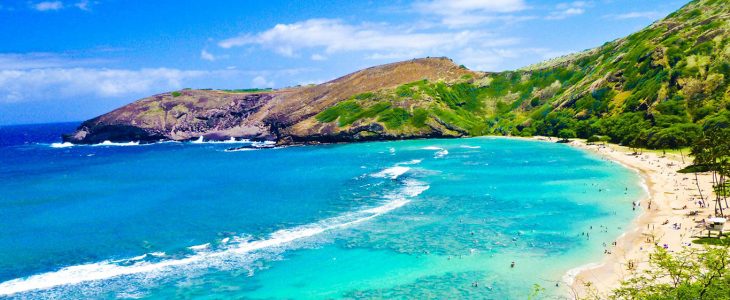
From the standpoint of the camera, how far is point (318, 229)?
6488 cm

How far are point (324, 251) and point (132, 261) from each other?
68.3 ft

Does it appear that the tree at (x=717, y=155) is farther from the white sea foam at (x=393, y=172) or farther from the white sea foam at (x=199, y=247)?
the white sea foam at (x=199, y=247)

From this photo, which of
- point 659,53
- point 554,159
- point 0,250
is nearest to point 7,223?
point 0,250

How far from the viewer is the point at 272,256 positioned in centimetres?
5462

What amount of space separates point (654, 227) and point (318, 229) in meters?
40.8

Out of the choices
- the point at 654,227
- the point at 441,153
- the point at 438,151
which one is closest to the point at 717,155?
the point at 654,227

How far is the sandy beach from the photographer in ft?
149

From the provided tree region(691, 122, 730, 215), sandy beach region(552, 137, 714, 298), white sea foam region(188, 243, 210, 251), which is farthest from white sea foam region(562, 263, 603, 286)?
white sea foam region(188, 243, 210, 251)

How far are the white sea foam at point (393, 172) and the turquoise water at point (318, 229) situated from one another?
0.44 meters

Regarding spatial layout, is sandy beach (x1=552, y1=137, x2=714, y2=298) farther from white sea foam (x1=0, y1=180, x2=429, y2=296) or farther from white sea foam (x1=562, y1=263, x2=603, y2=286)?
white sea foam (x1=0, y1=180, x2=429, y2=296)

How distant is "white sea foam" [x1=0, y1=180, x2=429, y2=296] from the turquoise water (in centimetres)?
26

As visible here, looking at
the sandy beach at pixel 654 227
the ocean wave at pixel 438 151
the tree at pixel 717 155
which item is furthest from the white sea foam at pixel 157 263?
the ocean wave at pixel 438 151

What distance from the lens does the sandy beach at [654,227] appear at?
4538cm

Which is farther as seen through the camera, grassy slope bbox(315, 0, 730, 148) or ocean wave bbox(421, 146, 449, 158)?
ocean wave bbox(421, 146, 449, 158)
